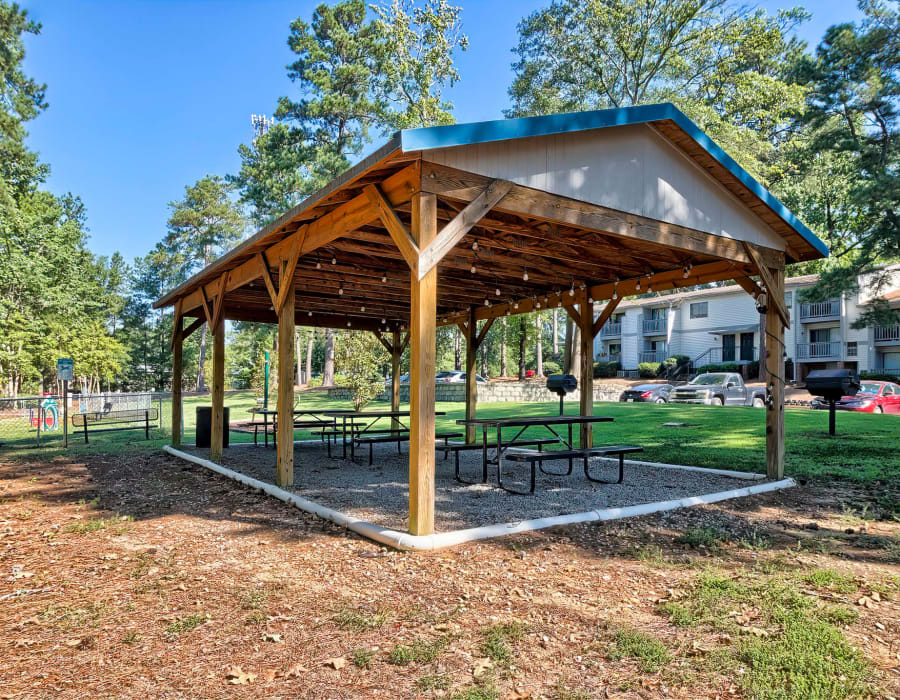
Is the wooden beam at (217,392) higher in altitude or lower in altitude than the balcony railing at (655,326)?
lower

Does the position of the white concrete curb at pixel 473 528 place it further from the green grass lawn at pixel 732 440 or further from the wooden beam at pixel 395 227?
the wooden beam at pixel 395 227

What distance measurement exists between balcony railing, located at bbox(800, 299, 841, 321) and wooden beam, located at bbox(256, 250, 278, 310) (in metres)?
30.7

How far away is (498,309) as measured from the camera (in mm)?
10938

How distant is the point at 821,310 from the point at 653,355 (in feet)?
32.5

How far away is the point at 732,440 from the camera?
10.4 m

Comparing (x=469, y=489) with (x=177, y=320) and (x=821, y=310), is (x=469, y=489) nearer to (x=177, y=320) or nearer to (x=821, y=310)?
(x=177, y=320)

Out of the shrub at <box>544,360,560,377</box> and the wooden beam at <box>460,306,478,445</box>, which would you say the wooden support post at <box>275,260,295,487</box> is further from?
the shrub at <box>544,360,560,377</box>

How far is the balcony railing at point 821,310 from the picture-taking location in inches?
1172

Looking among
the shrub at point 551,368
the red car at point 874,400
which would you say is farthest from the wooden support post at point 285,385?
the shrub at point 551,368

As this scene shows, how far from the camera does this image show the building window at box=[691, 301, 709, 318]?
115ft

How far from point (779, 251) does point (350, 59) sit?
83.1 ft

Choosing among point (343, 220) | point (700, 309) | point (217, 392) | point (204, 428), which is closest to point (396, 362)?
point (204, 428)

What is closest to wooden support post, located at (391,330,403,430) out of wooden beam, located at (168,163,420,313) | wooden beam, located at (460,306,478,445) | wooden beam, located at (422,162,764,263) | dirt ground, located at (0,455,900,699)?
wooden beam, located at (460,306,478,445)

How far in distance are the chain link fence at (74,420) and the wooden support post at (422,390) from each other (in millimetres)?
9071
